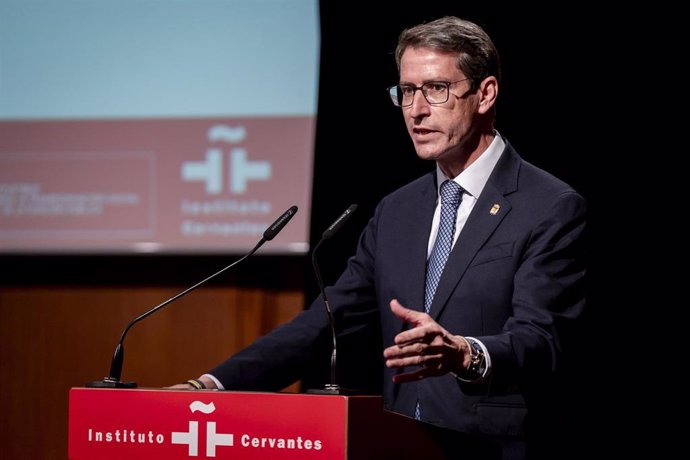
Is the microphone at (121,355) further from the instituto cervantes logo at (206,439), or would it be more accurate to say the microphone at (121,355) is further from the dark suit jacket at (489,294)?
the dark suit jacket at (489,294)

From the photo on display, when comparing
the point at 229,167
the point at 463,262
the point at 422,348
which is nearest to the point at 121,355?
the point at 422,348

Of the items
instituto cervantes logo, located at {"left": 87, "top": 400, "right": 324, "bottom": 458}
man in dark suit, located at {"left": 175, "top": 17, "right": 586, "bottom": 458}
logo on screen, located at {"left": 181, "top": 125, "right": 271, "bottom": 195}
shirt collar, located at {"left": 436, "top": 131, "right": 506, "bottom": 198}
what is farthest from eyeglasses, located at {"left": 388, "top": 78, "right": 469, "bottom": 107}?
logo on screen, located at {"left": 181, "top": 125, "right": 271, "bottom": 195}

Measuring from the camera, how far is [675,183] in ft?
11.2

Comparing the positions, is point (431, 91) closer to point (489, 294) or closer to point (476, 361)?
point (489, 294)

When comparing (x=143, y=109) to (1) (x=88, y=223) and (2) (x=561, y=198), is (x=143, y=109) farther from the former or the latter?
(2) (x=561, y=198)

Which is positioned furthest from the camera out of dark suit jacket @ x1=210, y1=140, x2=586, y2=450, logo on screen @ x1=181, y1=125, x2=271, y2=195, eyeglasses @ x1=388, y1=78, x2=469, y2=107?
logo on screen @ x1=181, y1=125, x2=271, y2=195

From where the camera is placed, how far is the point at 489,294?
2.38 metres

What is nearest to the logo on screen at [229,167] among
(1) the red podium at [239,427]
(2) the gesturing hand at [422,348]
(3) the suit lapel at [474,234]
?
(3) the suit lapel at [474,234]

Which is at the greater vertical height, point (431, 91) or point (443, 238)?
point (431, 91)

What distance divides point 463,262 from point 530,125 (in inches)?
54.1

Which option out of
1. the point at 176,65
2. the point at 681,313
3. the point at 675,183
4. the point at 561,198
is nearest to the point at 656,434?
the point at 681,313

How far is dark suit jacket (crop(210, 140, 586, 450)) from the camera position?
2250mm

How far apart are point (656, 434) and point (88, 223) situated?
2.84m

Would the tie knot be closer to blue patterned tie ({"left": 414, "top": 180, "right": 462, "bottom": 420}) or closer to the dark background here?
blue patterned tie ({"left": 414, "top": 180, "right": 462, "bottom": 420})
